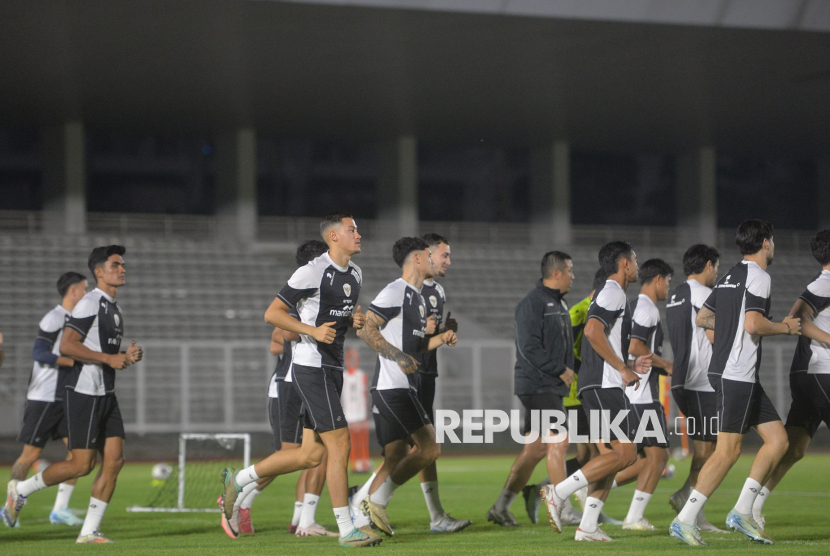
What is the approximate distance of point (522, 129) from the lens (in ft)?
105

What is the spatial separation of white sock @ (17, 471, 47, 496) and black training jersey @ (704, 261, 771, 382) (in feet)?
17.4

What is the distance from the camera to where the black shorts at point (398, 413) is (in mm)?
8289

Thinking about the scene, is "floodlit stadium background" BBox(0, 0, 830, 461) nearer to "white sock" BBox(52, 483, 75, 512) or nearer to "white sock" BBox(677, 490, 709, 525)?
"white sock" BBox(52, 483, 75, 512)

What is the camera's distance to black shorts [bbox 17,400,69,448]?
10555mm

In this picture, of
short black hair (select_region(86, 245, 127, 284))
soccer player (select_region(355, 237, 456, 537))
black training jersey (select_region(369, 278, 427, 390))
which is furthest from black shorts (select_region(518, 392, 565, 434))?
short black hair (select_region(86, 245, 127, 284))

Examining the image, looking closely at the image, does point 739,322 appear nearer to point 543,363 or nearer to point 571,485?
point 571,485

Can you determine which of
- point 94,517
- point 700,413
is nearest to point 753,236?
point 700,413

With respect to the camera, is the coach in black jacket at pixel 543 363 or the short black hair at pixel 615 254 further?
the coach in black jacket at pixel 543 363

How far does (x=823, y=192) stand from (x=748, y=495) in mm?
33168

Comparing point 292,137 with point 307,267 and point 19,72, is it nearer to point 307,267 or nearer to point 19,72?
point 19,72

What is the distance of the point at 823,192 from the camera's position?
38.0 meters

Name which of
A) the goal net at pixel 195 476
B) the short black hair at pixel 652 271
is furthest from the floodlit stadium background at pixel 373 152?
the short black hair at pixel 652 271

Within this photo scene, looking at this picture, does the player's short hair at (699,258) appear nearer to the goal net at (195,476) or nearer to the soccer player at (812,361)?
the soccer player at (812,361)

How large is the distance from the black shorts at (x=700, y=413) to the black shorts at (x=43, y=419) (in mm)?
5927
